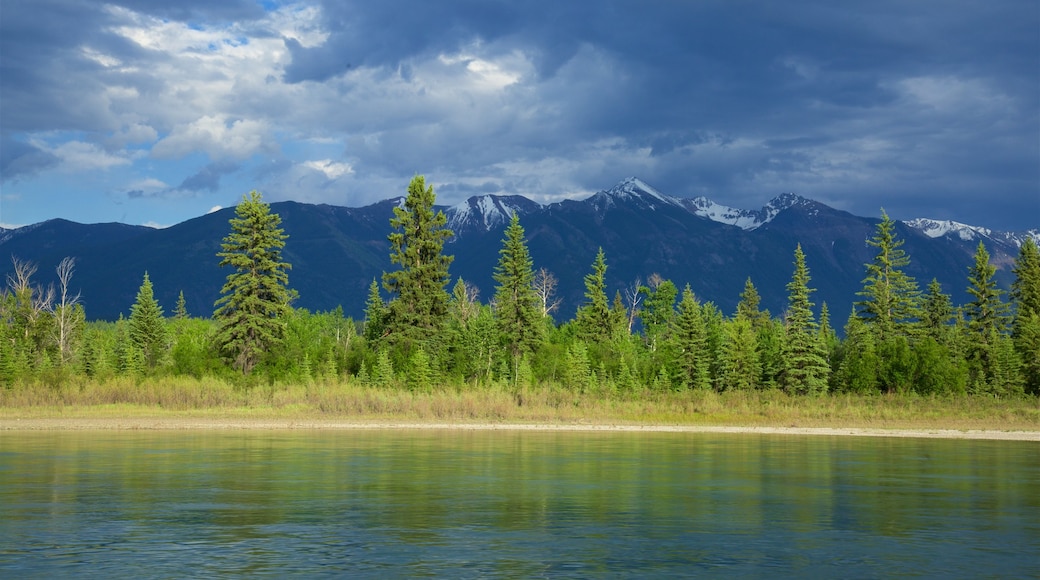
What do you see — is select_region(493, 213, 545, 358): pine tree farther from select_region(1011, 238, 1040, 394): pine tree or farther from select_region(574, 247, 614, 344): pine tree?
select_region(1011, 238, 1040, 394): pine tree

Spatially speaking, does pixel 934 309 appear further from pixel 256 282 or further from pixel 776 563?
pixel 776 563

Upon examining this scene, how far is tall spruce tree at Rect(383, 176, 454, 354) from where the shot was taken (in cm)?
8812

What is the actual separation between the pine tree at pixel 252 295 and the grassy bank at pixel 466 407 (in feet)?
38.3

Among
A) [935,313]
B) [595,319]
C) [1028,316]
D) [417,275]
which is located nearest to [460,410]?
[417,275]

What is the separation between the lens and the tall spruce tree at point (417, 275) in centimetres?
8812

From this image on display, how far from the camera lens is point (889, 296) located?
9931cm

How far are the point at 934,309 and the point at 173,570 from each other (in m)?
102

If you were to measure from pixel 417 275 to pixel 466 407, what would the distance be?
2680cm

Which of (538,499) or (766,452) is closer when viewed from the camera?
(538,499)

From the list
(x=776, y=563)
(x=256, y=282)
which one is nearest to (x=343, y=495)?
(x=776, y=563)

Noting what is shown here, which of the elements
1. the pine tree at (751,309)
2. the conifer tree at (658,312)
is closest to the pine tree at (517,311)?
the conifer tree at (658,312)

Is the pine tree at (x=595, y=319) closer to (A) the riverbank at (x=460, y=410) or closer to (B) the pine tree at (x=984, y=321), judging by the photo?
(A) the riverbank at (x=460, y=410)

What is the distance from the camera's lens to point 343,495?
27719mm

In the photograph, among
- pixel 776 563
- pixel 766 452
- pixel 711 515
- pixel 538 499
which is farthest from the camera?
pixel 766 452
